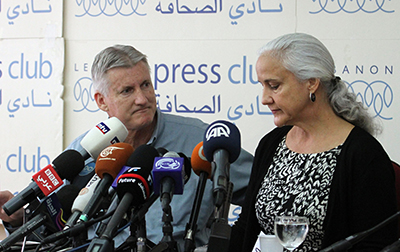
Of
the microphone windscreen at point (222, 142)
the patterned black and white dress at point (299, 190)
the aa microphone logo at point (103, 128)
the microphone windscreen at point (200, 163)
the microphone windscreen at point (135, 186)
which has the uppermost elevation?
the microphone windscreen at point (222, 142)

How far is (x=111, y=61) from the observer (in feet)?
6.42

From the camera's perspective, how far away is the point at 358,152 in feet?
4.79

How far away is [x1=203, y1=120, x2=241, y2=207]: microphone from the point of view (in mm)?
856

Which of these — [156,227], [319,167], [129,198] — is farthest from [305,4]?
[129,198]

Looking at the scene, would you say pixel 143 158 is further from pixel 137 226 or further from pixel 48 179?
pixel 48 179

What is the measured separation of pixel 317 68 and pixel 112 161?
0.87 metres

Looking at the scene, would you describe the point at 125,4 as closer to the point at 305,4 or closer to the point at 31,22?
the point at 31,22

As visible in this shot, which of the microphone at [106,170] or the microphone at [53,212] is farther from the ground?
the microphone at [106,170]

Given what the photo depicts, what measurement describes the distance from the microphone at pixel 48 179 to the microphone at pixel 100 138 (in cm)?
4

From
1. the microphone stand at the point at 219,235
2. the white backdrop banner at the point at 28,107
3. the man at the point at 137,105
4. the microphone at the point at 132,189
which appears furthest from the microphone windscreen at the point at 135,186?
the white backdrop banner at the point at 28,107

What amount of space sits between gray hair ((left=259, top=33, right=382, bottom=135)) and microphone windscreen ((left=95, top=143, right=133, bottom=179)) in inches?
28.7

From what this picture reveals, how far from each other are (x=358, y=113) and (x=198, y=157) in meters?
0.82

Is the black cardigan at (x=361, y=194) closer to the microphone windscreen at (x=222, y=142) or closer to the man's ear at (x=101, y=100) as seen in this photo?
the microphone windscreen at (x=222, y=142)

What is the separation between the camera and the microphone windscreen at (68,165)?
125cm
